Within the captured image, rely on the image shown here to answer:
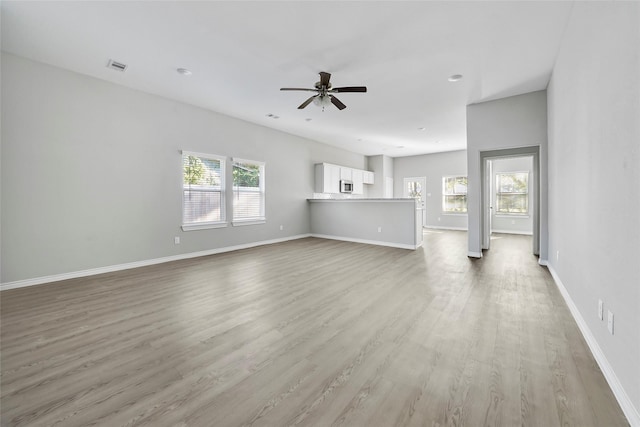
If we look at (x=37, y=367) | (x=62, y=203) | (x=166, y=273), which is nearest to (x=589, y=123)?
(x=37, y=367)

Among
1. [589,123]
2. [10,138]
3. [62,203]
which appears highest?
[10,138]

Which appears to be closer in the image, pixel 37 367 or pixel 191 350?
pixel 37 367

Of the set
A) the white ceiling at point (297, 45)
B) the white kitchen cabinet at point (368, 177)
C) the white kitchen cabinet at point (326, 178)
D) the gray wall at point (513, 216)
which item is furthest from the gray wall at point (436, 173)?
the white ceiling at point (297, 45)

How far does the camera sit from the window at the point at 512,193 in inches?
325

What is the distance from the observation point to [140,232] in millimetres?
4656

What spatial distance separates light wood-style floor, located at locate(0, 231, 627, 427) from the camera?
1.45m

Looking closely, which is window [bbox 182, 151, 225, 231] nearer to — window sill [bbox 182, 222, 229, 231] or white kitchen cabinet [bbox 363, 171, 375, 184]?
window sill [bbox 182, 222, 229, 231]

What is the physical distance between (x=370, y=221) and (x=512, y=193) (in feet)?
16.3

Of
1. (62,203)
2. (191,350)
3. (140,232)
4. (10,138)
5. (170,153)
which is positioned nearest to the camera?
(191,350)

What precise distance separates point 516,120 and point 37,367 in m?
6.58

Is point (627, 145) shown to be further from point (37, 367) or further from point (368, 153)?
point (368, 153)

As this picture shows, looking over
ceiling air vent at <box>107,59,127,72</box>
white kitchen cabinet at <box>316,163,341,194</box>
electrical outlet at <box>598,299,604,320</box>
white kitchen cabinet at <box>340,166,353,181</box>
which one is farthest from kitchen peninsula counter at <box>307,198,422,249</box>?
ceiling air vent at <box>107,59,127,72</box>

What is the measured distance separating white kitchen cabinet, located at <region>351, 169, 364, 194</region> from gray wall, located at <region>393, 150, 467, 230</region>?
203 cm

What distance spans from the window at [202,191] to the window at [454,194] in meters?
7.73
